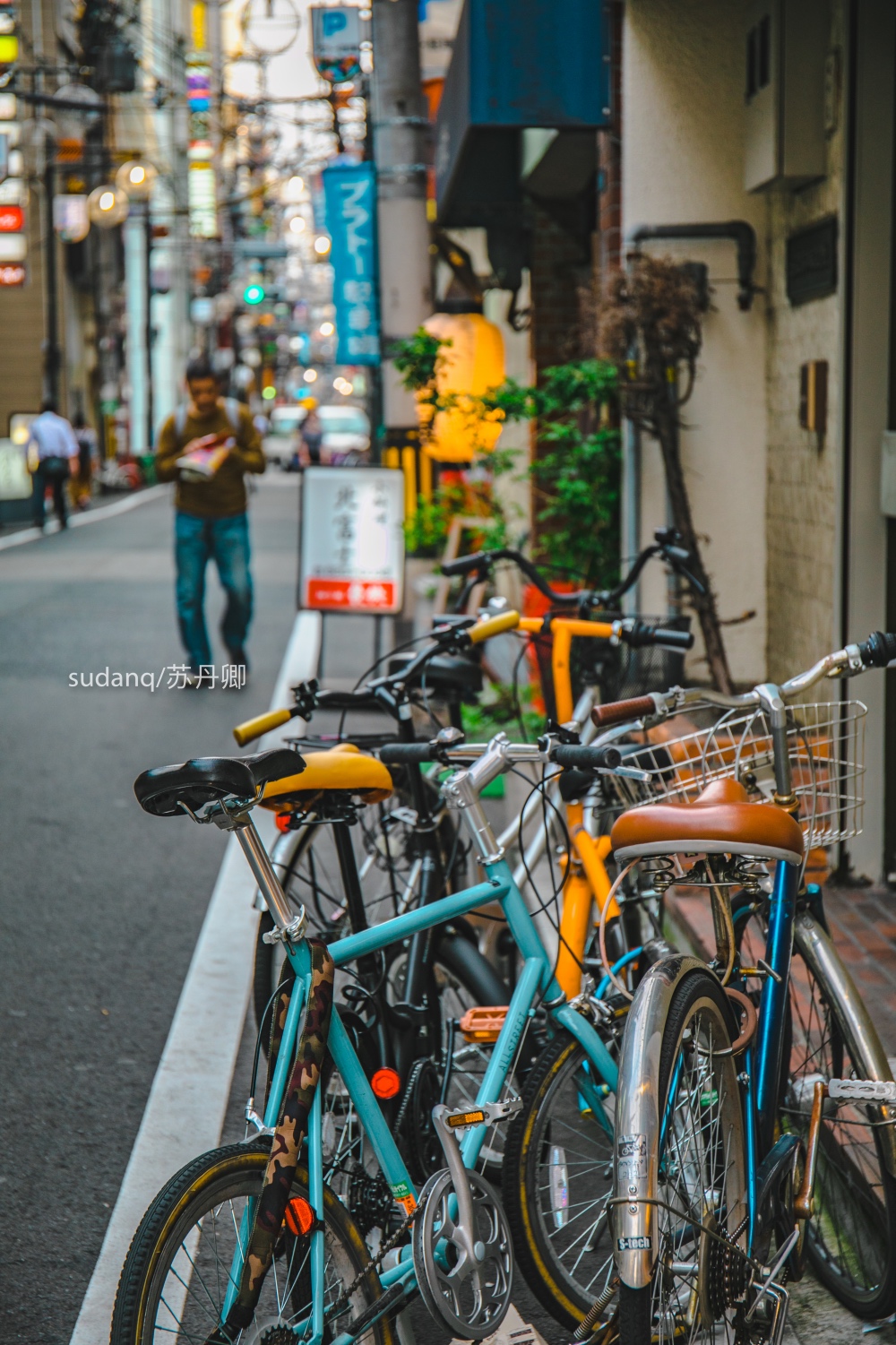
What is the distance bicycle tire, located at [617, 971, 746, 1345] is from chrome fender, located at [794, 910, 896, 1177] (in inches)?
11.5

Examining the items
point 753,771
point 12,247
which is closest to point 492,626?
point 753,771

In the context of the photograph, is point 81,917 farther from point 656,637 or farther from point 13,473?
point 13,473

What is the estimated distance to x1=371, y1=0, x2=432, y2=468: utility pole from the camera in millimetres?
9461

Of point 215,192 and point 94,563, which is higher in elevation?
point 215,192

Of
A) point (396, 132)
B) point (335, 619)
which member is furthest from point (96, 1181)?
point (335, 619)

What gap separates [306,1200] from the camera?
8.03 feet

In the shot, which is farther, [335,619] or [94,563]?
[94,563]

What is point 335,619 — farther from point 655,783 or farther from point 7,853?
point 655,783

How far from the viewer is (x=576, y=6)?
7.36 m

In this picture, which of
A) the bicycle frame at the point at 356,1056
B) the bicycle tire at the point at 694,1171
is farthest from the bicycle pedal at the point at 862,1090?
the bicycle frame at the point at 356,1056

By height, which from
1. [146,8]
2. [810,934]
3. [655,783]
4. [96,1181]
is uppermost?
[146,8]

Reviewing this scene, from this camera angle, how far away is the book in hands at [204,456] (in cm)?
995

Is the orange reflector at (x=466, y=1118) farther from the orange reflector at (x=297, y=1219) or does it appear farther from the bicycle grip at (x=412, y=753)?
the bicycle grip at (x=412, y=753)

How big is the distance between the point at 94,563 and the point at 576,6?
14268 mm
